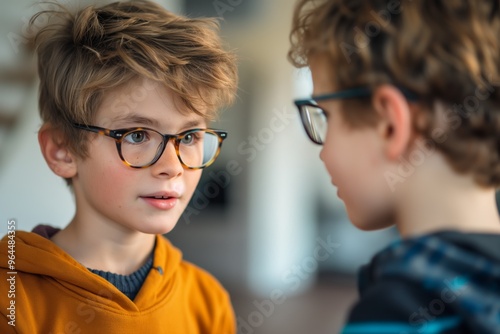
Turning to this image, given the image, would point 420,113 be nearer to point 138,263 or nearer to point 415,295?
point 415,295

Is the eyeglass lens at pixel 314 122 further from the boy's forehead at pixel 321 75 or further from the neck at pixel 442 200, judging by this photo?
the neck at pixel 442 200

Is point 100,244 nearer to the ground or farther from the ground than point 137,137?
nearer to the ground

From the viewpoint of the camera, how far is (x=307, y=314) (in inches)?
180

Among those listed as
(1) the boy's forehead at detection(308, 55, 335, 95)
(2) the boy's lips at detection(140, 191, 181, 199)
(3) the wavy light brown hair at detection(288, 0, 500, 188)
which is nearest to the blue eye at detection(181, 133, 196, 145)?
(2) the boy's lips at detection(140, 191, 181, 199)

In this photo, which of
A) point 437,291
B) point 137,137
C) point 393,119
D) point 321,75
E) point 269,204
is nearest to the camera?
point 437,291

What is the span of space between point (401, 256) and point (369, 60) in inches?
12.2

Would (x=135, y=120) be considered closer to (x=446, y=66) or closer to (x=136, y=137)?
(x=136, y=137)

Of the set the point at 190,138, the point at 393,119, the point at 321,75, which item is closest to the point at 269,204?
the point at 190,138

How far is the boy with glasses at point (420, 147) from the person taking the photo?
2.89 feet

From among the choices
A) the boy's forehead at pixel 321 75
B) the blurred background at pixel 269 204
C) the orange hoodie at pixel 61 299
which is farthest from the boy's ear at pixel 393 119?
the blurred background at pixel 269 204

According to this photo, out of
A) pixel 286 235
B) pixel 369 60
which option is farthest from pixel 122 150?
pixel 286 235

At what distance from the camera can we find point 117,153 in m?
1.30

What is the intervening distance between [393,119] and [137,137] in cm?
57

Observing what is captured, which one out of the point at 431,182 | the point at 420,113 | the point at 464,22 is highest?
the point at 464,22
